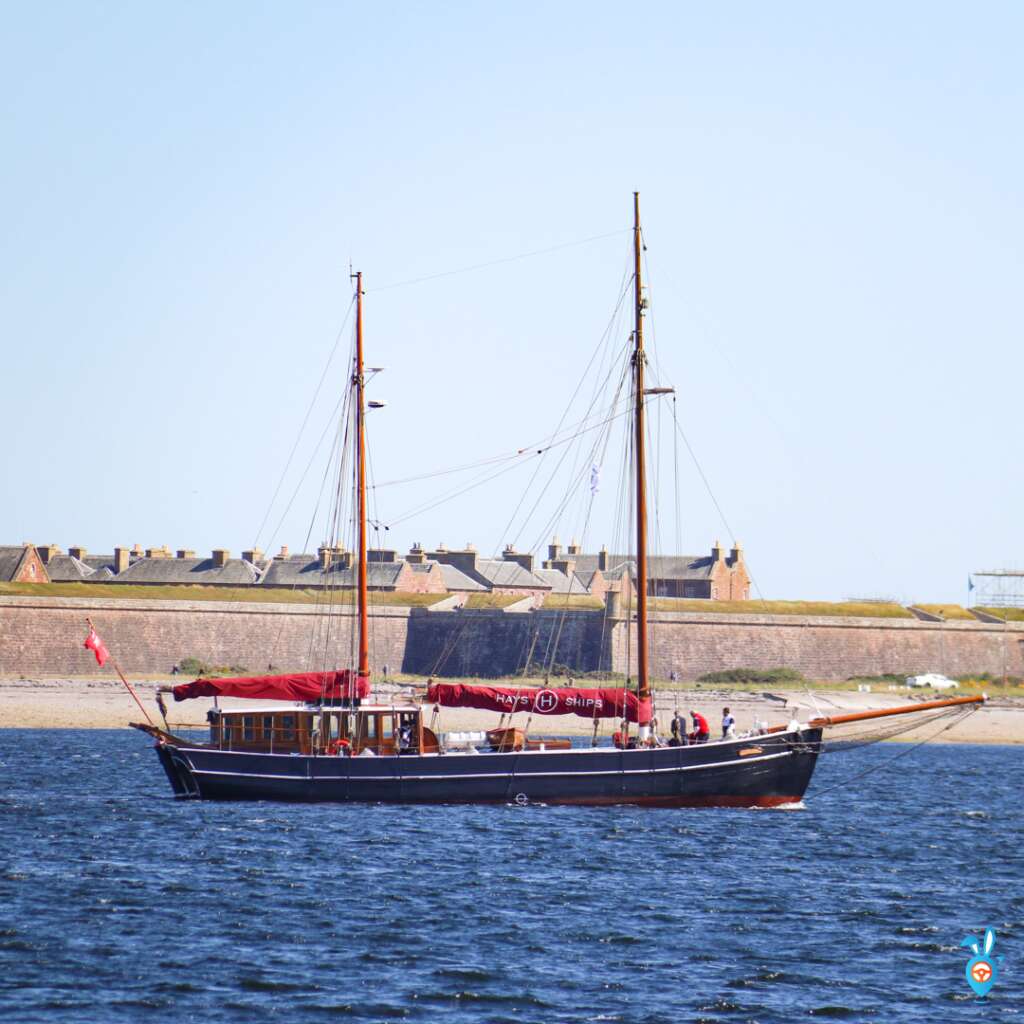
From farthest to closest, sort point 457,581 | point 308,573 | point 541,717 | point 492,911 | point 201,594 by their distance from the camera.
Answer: point 457,581 → point 308,573 → point 201,594 → point 541,717 → point 492,911

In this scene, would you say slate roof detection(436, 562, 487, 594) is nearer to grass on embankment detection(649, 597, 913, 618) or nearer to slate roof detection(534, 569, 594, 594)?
slate roof detection(534, 569, 594, 594)

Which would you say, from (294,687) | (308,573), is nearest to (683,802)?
(294,687)

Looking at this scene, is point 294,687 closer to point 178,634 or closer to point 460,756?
point 460,756

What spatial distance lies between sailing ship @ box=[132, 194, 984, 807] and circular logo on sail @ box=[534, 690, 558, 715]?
2 cm

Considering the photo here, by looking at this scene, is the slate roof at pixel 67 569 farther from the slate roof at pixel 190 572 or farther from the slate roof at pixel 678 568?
the slate roof at pixel 678 568

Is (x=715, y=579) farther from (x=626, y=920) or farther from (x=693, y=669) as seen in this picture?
(x=626, y=920)

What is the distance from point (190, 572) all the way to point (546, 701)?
210 feet

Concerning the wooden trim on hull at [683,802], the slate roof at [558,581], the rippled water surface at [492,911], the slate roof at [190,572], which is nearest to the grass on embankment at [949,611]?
the slate roof at [558,581]

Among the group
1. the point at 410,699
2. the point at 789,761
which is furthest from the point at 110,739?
the point at 789,761

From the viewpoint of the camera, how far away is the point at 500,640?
81812mm

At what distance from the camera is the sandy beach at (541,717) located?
6303cm

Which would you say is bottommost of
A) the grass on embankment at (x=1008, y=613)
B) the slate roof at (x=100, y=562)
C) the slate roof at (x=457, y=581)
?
the grass on embankment at (x=1008, y=613)

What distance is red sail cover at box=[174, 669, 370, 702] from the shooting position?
37438mm

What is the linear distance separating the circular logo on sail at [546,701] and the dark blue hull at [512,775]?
41.3 inches
